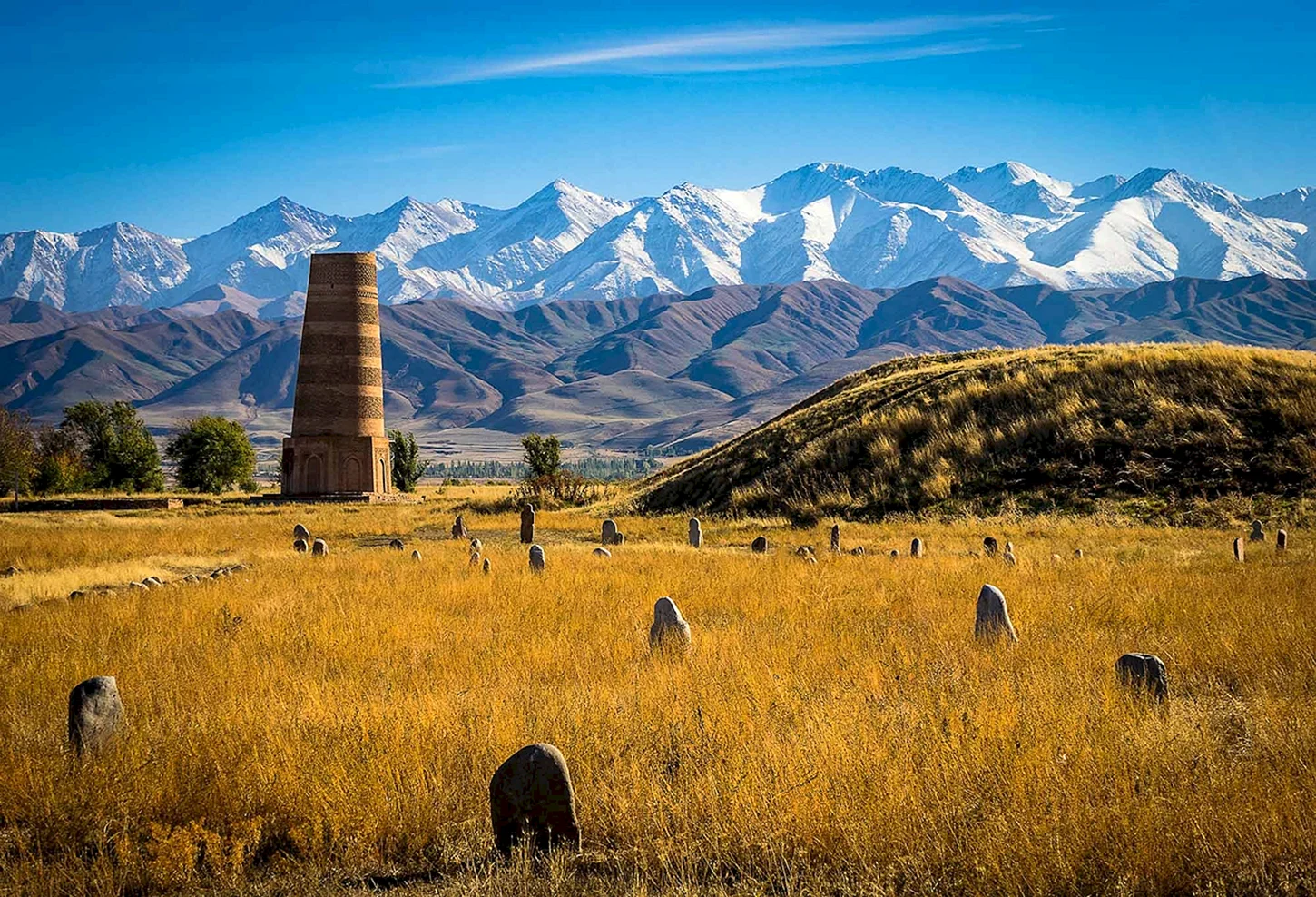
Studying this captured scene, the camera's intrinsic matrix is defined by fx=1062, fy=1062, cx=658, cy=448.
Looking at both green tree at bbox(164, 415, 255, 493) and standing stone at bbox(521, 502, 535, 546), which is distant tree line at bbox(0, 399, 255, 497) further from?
standing stone at bbox(521, 502, 535, 546)

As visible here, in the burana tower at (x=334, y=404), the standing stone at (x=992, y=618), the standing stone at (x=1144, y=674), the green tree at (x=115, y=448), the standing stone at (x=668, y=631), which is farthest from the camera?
the green tree at (x=115, y=448)

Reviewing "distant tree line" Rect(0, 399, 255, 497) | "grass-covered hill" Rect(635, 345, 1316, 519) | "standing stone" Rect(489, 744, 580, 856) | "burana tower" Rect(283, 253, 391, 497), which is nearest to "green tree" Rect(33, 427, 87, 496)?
"distant tree line" Rect(0, 399, 255, 497)

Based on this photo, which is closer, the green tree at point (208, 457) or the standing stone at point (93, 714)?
the standing stone at point (93, 714)

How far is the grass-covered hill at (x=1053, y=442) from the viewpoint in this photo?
27578mm

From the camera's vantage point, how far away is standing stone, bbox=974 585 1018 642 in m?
11.5

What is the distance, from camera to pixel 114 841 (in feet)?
21.2

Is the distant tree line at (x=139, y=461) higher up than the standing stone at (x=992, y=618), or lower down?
higher up

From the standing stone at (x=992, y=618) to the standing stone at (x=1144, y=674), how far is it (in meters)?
2.42

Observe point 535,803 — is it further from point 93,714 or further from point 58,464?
point 58,464

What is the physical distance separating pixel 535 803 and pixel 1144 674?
5372 mm

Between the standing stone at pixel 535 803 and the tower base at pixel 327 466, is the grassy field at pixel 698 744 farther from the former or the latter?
the tower base at pixel 327 466

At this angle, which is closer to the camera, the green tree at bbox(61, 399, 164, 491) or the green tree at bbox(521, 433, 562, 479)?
the green tree at bbox(521, 433, 562, 479)

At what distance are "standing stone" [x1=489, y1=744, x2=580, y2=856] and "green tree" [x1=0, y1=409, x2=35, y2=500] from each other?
61841mm

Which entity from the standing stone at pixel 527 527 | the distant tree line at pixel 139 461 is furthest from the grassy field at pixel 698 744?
the distant tree line at pixel 139 461
